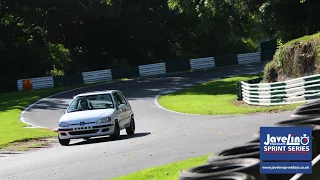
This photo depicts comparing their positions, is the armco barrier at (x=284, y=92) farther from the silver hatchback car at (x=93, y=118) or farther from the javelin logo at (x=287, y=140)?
the javelin logo at (x=287, y=140)

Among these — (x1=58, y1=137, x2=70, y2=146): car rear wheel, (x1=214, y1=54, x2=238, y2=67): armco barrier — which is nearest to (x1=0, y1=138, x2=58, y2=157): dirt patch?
(x1=58, y1=137, x2=70, y2=146): car rear wheel

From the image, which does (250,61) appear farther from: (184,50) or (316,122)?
(316,122)

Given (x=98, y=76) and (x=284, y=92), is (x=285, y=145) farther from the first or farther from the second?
(x=98, y=76)

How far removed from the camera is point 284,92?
29.0 m

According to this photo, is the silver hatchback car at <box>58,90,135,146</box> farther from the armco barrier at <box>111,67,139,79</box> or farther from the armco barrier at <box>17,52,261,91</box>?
the armco barrier at <box>111,67,139,79</box>

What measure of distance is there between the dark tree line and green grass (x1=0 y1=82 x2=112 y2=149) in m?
6.24

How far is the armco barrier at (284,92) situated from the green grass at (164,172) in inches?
561

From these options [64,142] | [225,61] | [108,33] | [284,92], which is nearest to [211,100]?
[284,92]

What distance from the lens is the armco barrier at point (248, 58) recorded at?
6253 centimetres

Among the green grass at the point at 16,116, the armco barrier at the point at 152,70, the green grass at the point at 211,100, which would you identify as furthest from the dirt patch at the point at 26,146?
the armco barrier at the point at 152,70

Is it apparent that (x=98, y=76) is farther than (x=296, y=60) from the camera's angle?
Yes

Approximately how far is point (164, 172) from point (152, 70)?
48.1m

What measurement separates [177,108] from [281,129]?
27.0 metres

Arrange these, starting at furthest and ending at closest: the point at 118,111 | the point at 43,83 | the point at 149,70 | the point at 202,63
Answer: the point at 202,63, the point at 149,70, the point at 43,83, the point at 118,111
